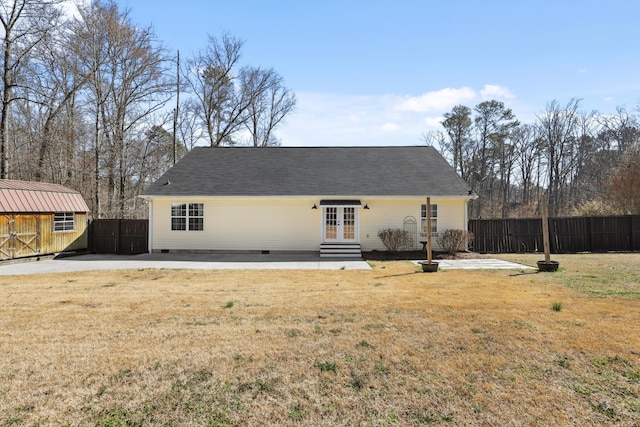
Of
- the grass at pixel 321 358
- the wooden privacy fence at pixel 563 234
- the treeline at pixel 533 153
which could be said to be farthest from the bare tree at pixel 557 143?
the grass at pixel 321 358

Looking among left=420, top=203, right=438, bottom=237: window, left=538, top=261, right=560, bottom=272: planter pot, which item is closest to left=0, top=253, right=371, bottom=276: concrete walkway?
left=420, top=203, right=438, bottom=237: window

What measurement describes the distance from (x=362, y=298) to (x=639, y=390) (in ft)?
13.6

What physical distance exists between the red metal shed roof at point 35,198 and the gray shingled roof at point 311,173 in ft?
11.7

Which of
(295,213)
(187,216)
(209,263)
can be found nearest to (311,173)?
(295,213)

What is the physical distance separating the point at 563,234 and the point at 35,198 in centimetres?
2273

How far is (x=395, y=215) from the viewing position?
15.0 m

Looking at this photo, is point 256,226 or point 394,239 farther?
point 256,226

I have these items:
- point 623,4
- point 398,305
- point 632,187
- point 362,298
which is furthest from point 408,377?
point 632,187

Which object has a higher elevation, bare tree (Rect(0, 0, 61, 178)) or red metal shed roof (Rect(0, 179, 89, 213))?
bare tree (Rect(0, 0, 61, 178))

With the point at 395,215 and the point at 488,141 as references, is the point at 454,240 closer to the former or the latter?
the point at 395,215

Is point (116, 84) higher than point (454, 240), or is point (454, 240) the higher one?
point (116, 84)

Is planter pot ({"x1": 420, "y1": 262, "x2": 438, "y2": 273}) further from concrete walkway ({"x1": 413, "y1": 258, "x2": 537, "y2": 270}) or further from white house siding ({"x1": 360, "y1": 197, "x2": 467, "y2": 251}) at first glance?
white house siding ({"x1": 360, "y1": 197, "x2": 467, "y2": 251})

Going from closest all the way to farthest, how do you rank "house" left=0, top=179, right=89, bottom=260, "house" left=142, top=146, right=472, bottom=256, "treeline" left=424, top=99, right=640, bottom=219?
1. "house" left=0, top=179, right=89, bottom=260
2. "house" left=142, top=146, right=472, bottom=256
3. "treeline" left=424, top=99, right=640, bottom=219

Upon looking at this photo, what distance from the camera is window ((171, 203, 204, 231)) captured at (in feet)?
49.9
